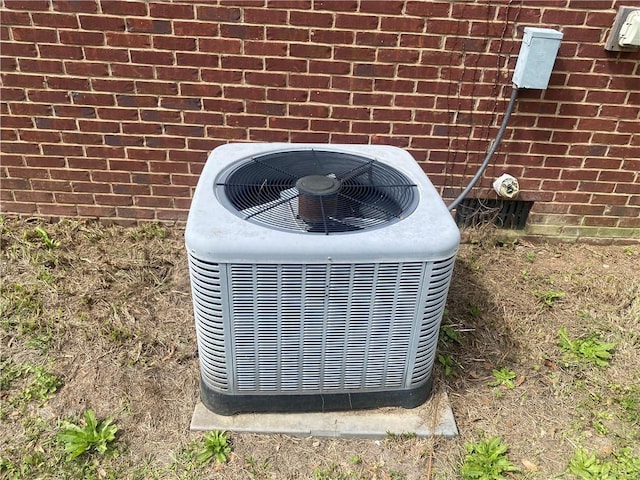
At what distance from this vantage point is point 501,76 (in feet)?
9.14

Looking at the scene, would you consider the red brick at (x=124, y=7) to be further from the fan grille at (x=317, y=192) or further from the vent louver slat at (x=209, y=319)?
the vent louver slat at (x=209, y=319)

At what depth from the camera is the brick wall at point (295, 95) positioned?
263 cm

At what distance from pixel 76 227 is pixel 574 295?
10.0ft

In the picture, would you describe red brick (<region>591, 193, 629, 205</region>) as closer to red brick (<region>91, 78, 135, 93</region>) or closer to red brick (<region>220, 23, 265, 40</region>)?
red brick (<region>220, 23, 265, 40</region>)

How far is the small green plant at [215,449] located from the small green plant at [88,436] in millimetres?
366

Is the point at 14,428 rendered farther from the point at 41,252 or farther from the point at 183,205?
the point at 183,205

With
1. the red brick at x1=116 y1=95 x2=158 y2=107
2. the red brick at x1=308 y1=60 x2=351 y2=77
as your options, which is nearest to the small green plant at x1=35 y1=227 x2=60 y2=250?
the red brick at x1=116 y1=95 x2=158 y2=107

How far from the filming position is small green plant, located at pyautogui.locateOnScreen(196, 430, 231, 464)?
1928mm

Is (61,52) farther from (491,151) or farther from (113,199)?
(491,151)

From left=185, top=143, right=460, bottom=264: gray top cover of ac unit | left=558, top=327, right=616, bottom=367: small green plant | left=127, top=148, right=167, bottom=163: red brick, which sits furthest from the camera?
left=127, top=148, right=167, bottom=163: red brick

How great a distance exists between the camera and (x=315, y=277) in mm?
1669

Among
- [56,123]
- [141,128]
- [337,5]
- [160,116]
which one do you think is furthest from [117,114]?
[337,5]

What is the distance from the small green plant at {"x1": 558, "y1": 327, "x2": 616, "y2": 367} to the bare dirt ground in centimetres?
3

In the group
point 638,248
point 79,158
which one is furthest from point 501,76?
point 79,158
